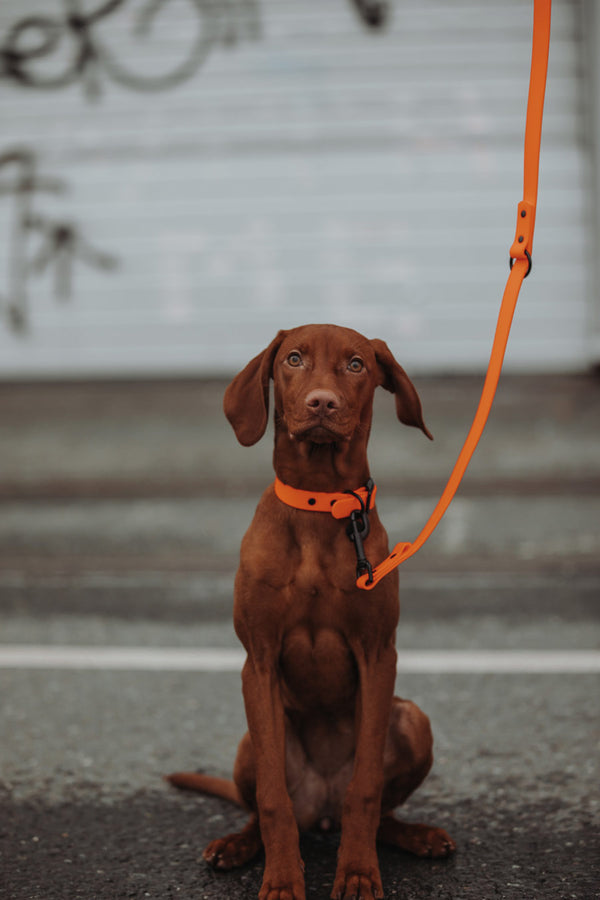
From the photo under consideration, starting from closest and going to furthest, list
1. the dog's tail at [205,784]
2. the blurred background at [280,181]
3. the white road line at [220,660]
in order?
the dog's tail at [205,784], the white road line at [220,660], the blurred background at [280,181]

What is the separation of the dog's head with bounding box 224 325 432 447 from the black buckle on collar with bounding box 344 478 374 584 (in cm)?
17

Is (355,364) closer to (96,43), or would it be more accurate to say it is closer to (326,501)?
(326,501)

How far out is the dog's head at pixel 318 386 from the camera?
2.47m

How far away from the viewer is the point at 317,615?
2.55 meters

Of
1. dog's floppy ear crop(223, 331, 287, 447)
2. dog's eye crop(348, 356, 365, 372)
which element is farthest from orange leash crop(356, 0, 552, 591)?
dog's floppy ear crop(223, 331, 287, 447)

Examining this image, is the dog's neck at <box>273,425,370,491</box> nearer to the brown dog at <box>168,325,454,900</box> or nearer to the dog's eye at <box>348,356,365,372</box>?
the brown dog at <box>168,325,454,900</box>

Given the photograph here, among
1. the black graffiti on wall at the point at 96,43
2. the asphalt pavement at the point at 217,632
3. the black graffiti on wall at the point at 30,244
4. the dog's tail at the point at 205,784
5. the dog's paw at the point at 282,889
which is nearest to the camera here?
the dog's paw at the point at 282,889

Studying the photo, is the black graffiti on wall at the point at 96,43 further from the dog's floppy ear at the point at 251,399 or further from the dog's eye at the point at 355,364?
the dog's eye at the point at 355,364

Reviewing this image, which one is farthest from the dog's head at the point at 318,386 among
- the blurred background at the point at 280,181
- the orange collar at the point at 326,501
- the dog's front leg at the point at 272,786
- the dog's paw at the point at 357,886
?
the blurred background at the point at 280,181

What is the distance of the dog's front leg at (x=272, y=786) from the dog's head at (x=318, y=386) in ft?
1.86

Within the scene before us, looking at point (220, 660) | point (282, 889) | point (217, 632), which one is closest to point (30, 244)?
point (217, 632)

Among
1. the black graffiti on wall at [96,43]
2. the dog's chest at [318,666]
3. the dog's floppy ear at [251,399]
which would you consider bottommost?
the dog's chest at [318,666]

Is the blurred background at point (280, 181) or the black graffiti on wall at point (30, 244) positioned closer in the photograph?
the blurred background at point (280, 181)

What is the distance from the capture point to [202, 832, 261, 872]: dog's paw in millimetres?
2664
